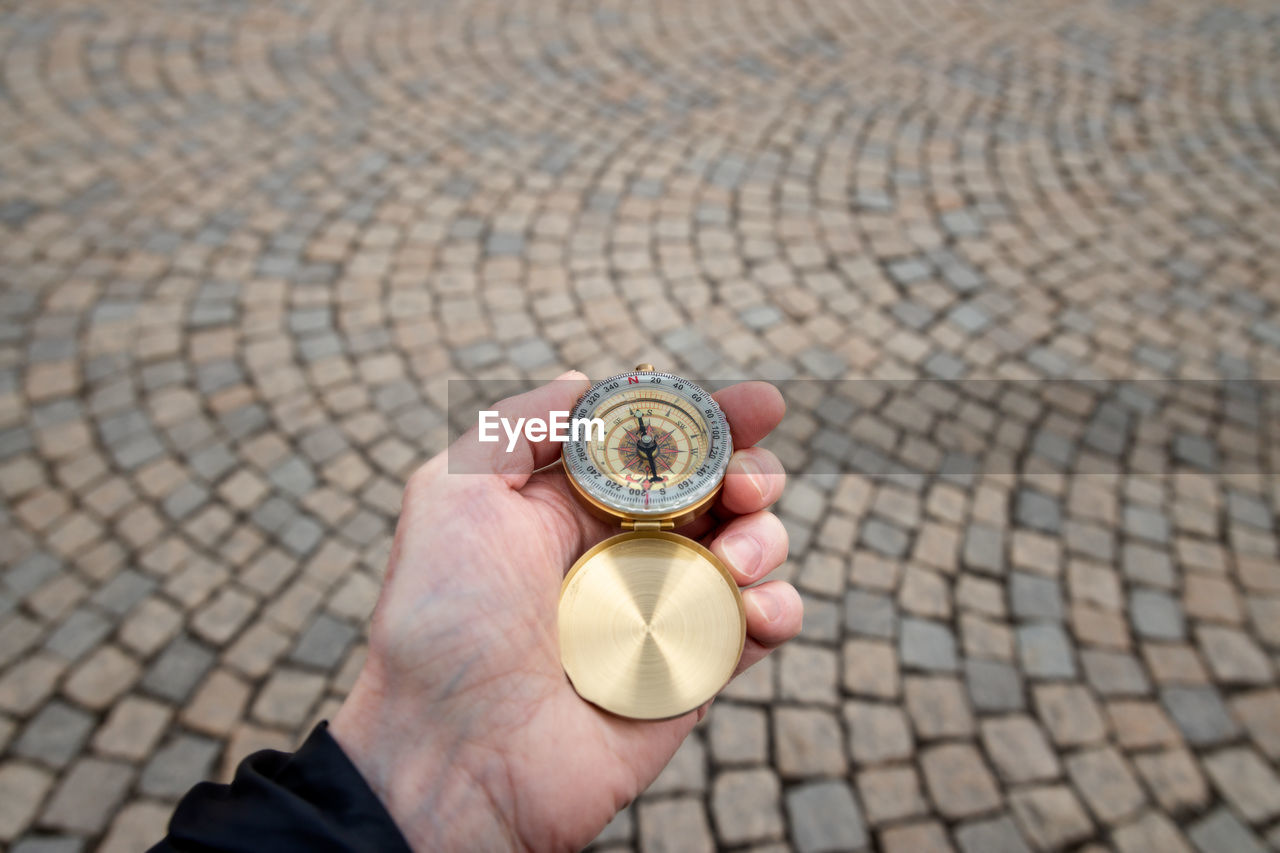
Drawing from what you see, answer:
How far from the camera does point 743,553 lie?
3.07 m

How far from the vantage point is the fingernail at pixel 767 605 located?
2.95 m

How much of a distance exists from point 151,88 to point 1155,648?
1029 centimetres

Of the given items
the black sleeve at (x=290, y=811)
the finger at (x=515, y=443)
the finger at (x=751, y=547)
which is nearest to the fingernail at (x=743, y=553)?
the finger at (x=751, y=547)

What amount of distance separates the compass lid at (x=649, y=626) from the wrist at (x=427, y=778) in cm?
45

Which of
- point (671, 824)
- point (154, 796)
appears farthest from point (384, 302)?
point (671, 824)

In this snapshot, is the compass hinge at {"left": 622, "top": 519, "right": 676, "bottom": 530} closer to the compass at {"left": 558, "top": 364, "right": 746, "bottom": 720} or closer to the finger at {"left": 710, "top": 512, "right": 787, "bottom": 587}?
the compass at {"left": 558, "top": 364, "right": 746, "bottom": 720}

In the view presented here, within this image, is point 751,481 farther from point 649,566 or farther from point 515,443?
point 515,443

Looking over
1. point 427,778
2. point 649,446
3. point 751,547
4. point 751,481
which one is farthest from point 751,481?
point 427,778

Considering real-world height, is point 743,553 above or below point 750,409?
below

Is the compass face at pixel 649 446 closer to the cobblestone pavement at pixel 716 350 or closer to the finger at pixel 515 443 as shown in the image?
the finger at pixel 515 443

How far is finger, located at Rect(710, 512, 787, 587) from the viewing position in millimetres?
3055

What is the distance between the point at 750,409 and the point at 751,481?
13.6 inches

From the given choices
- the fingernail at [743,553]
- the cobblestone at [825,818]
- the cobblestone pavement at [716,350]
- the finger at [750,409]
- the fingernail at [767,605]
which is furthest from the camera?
the cobblestone pavement at [716,350]

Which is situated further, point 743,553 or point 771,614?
point 743,553
